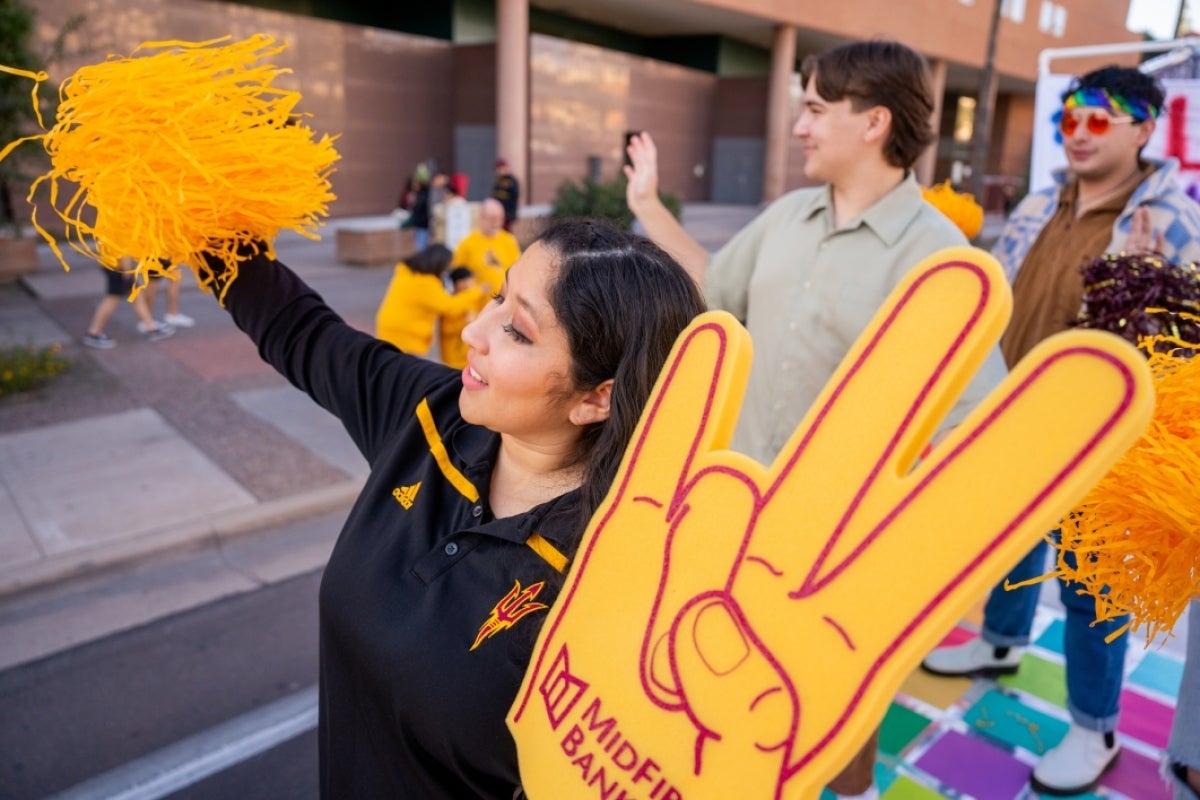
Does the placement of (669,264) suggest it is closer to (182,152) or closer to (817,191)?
(182,152)

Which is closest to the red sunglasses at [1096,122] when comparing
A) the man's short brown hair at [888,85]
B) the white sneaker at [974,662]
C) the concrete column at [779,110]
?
the man's short brown hair at [888,85]

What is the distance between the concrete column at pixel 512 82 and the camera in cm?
1588

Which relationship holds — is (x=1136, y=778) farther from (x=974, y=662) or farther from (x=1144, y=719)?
(x=974, y=662)

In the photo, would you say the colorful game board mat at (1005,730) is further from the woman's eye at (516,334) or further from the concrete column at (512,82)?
the concrete column at (512,82)

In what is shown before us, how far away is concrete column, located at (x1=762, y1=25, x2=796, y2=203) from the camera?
21438 mm

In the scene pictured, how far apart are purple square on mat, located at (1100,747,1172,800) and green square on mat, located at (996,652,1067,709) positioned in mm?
289

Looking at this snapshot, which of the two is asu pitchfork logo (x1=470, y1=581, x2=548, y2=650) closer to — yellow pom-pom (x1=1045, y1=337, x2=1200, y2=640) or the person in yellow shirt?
yellow pom-pom (x1=1045, y1=337, x2=1200, y2=640)

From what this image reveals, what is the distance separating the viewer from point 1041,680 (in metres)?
3.12

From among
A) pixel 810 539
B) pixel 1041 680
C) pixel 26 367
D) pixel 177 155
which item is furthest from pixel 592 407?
pixel 26 367

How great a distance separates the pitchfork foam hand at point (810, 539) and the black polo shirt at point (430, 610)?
23cm

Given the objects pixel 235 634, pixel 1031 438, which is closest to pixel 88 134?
pixel 1031 438

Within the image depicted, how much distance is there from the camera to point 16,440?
510 centimetres

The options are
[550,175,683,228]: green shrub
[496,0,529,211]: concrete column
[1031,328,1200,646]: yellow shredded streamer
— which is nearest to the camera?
[1031,328,1200,646]: yellow shredded streamer

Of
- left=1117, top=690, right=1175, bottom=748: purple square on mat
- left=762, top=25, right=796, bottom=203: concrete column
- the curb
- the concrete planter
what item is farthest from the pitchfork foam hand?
left=762, top=25, right=796, bottom=203: concrete column
